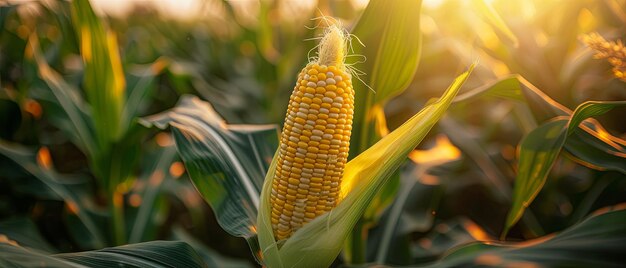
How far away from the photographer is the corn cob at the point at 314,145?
1.17 metres

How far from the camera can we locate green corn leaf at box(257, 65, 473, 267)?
1151 mm

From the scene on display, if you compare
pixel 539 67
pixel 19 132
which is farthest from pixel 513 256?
pixel 19 132

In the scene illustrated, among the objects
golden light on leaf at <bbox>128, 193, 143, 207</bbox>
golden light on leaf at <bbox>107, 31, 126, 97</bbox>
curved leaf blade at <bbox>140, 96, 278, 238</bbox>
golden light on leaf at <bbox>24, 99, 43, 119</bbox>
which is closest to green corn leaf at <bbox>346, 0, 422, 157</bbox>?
curved leaf blade at <bbox>140, 96, 278, 238</bbox>

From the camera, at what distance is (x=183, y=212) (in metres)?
3.50

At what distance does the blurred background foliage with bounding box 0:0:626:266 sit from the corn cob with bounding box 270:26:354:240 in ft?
1.34

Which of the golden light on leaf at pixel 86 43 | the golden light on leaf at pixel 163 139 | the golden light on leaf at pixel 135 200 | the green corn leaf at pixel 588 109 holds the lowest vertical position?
the golden light on leaf at pixel 135 200

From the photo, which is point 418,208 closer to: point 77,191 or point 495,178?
point 495,178

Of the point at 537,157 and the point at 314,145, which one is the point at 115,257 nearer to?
the point at 314,145

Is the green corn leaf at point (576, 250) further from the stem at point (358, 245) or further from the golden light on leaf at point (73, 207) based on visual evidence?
the golden light on leaf at point (73, 207)

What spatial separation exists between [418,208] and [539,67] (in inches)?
32.8

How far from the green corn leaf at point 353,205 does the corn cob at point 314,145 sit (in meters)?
0.06

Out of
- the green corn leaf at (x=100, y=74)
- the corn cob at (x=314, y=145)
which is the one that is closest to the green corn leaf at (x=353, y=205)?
the corn cob at (x=314, y=145)

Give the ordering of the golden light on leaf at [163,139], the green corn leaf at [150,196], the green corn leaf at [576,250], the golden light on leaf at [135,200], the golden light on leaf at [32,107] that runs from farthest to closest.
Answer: the golden light on leaf at [32,107] < the golden light on leaf at [163,139] < the golden light on leaf at [135,200] < the green corn leaf at [150,196] < the green corn leaf at [576,250]

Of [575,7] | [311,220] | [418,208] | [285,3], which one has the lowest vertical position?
[418,208]
